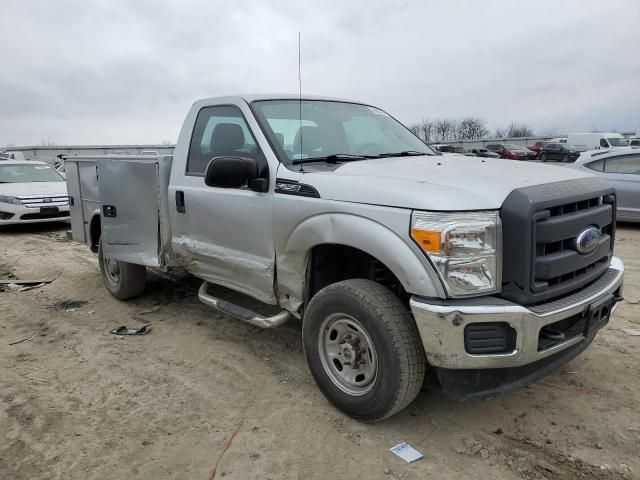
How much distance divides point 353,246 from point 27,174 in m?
11.7

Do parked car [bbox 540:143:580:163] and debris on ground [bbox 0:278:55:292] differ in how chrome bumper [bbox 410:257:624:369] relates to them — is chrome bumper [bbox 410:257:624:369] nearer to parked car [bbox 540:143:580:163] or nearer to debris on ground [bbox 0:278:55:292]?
debris on ground [bbox 0:278:55:292]

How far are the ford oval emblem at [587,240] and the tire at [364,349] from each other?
1.03 metres

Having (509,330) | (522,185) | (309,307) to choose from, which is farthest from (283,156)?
(509,330)

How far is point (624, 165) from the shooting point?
30.6ft

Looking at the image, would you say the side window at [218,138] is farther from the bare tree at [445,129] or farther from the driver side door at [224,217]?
the bare tree at [445,129]

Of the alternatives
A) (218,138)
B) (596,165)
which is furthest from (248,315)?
(596,165)

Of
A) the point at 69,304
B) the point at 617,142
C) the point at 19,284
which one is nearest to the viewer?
the point at 69,304

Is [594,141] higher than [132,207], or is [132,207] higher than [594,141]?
[594,141]

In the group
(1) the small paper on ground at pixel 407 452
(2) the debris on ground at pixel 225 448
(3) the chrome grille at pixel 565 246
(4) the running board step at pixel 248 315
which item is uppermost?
(3) the chrome grille at pixel 565 246

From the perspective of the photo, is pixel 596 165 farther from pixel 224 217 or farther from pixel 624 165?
pixel 224 217

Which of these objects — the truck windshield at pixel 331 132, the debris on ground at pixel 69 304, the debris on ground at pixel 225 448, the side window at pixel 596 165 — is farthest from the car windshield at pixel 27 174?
the side window at pixel 596 165

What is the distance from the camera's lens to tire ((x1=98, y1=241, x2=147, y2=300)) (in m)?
5.39

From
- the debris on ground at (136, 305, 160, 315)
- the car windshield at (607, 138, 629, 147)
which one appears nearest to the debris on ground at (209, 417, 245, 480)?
the debris on ground at (136, 305, 160, 315)

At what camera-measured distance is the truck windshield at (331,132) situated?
144 inches
